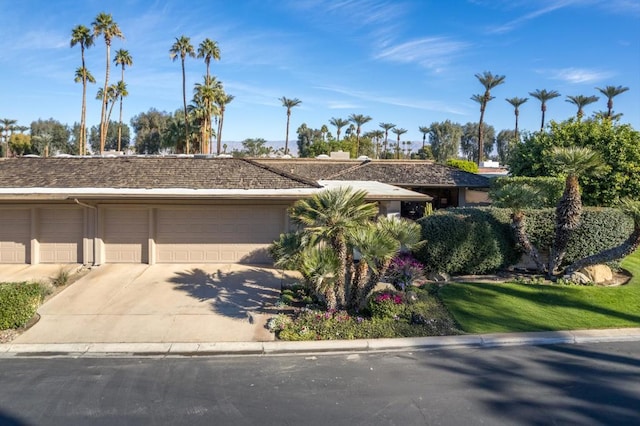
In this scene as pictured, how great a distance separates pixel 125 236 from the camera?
601 inches

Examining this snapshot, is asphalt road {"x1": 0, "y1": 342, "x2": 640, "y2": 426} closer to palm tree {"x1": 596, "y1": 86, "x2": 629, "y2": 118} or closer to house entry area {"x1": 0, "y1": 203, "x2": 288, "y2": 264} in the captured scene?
house entry area {"x1": 0, "y1": 203, "x2": 288, "y2": 264}

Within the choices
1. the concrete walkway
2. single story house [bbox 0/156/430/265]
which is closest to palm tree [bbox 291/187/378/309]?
the concrete walkway

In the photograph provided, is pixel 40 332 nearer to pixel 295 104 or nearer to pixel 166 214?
pixel 166 214

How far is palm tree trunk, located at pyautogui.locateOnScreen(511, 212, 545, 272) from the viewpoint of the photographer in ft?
42.7

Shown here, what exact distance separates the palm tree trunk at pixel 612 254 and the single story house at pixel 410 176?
13142mm

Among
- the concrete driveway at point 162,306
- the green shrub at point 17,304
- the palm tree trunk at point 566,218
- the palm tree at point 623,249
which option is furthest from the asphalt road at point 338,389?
the palm tree trunk at point 566,218

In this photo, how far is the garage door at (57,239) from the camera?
1520cm

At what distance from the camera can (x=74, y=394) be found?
6715 mm

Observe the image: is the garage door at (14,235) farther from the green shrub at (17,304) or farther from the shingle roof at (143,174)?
the green shrub at (17,304)

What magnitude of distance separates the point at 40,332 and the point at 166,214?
6460mm

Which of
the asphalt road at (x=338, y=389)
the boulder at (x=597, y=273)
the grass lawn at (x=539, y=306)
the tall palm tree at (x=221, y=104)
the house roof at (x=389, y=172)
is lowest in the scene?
the asphalt road at (x=338, y=389)

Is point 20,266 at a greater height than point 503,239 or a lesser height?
lesser

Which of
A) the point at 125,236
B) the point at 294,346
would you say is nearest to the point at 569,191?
the point at 294,346

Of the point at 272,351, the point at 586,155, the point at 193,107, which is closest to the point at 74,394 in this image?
the point at 272,351
